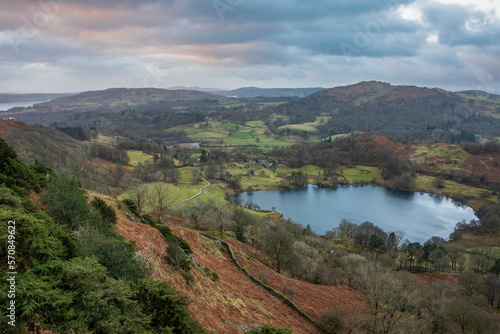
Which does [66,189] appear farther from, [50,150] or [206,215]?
[50,150]

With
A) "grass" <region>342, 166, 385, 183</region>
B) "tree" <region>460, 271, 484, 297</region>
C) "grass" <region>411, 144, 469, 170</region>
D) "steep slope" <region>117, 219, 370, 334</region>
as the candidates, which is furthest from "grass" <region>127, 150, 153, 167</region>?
"grass" <region>411, 144, 469, 170</region>

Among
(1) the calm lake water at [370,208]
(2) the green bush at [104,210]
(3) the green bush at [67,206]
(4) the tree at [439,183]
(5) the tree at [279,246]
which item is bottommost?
(1) the calm lake water at [370,208]

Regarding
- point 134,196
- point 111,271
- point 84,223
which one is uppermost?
point 84,223

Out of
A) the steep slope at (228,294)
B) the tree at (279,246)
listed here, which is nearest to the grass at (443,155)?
the tree at (279,246)

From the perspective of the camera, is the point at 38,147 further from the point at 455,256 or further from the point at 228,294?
the point at 455,256

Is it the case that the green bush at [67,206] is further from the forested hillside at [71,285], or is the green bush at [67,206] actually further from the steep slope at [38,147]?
the steep slope at [38,147]

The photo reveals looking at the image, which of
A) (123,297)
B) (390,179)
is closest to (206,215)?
(123,297)

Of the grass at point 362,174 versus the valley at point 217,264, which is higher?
the valley at point 217,264
